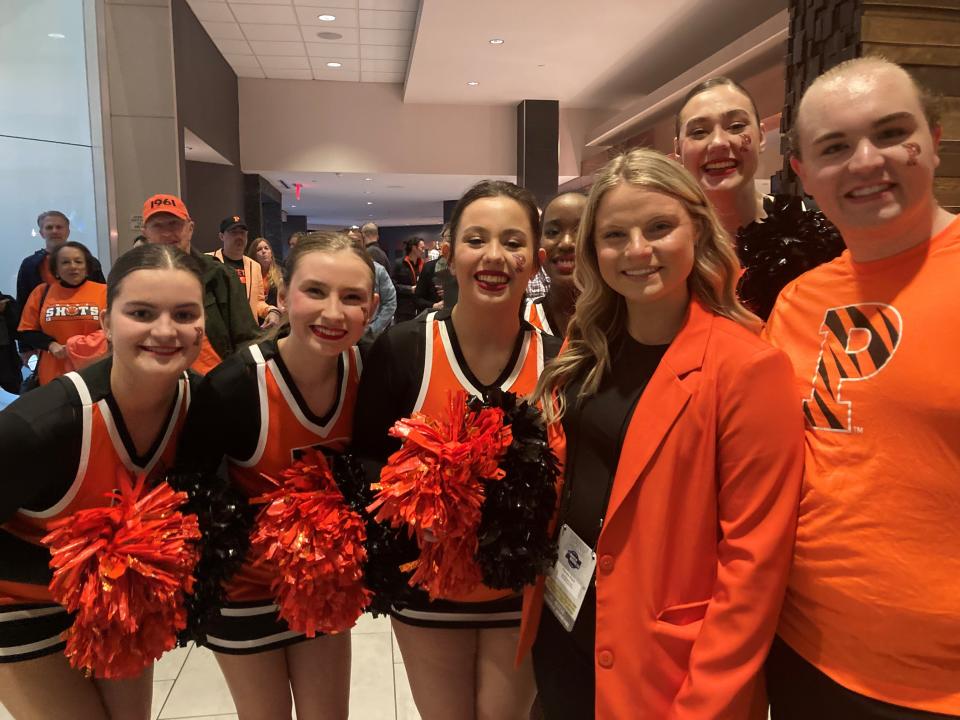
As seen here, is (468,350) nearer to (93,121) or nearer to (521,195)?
(521,195)

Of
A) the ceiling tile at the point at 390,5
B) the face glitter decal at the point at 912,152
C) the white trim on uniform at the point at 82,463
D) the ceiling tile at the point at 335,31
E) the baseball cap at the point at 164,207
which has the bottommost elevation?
the white trim on uniform at the point at 82,463

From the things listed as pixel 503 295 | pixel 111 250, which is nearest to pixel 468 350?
pixel 503 295

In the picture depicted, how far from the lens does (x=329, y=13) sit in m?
7.77

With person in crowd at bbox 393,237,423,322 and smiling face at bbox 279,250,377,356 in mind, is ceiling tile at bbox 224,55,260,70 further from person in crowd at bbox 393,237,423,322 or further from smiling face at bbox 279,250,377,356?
smiling face at bbox 279,250,377,356

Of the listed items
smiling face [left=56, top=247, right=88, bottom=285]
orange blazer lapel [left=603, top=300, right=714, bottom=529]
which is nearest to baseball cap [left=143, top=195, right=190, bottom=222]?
smiling face [left=56, top=247, right=88, bottom=285]

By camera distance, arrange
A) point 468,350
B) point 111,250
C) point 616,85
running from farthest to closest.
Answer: point 616,85 → point 111,250 → point 468,350

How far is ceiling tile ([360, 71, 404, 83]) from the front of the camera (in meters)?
10.4

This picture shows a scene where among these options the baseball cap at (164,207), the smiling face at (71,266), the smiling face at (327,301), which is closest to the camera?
the smiling face at (327,301)

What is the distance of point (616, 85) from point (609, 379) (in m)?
9.81

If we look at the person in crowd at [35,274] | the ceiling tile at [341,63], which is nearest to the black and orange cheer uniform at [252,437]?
the person in crowd at [35,274]

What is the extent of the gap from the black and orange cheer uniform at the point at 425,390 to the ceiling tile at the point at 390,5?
270 inches

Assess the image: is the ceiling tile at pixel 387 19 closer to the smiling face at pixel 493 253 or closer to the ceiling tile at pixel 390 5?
the ceiling tile at pixel 390 5

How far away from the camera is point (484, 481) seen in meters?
1.37

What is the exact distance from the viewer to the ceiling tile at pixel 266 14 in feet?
25.0
